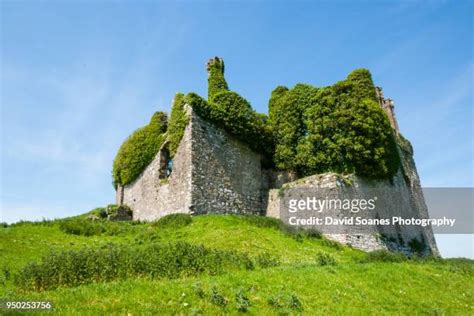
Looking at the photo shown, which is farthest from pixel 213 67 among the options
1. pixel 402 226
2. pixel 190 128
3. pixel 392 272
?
pixel 392 272

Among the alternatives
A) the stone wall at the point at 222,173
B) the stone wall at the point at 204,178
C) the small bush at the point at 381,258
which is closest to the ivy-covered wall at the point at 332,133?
the stone wall at the point at 222,173

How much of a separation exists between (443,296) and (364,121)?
48.4 ft

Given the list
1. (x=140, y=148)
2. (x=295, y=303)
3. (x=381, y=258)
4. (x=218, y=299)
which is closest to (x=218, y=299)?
(x=218, y=299)

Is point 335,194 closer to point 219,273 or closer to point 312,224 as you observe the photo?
point 312,224

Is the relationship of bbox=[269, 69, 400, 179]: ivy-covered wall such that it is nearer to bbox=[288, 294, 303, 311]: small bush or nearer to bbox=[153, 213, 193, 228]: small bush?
bbox=[153, 213, 193, 228]: small bush

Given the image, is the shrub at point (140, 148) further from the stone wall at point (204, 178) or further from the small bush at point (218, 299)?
the small bush at point (218, 299)

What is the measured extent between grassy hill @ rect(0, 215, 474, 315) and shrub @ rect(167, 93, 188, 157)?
8885mm

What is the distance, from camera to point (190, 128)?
1016 inches

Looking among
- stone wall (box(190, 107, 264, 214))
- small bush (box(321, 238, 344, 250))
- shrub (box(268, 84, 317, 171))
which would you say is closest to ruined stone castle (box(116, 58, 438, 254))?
stone wall (box(190, 107, 264, 214))

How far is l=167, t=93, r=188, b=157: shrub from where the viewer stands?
2673 cm

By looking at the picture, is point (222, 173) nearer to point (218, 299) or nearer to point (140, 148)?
point (140, 148)

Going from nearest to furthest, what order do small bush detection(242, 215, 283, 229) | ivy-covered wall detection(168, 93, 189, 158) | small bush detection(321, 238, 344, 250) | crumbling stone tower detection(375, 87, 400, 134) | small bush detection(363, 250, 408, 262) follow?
1. small bush detection(363, 250, 408, 262)
2. small bush detection(321, 238, 344, 250)
3. small bush detection(242, 215, 283, 229)
4. ivy-covered wall detection(168, 93, 189, 158)
5. crumbling stone tower detection(375, 87, 400, 134)

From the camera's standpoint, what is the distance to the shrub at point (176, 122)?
26.7 m

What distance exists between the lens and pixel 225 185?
26.5 m
